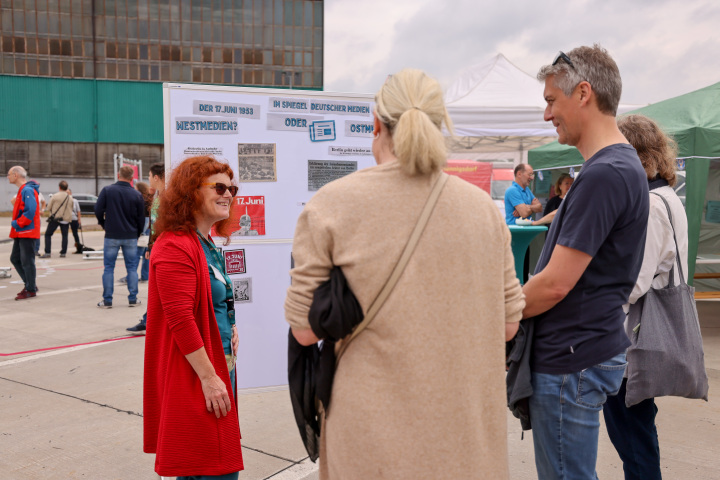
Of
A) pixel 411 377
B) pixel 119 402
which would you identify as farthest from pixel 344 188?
pixel 119 402

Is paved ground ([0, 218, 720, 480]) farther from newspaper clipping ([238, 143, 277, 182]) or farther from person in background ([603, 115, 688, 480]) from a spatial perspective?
newspaper clipping ([238, 143, 277, 182])

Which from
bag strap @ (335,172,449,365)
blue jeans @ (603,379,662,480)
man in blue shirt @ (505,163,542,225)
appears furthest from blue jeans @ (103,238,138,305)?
bag strap @ (335,172,449,365)

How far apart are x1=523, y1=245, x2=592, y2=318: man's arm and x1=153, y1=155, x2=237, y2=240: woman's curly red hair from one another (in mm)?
1301

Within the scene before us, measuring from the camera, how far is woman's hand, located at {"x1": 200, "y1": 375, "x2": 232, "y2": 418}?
2.13 metres

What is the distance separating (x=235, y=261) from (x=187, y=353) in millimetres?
1671

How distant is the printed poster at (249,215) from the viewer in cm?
372

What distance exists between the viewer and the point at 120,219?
25.8 ft

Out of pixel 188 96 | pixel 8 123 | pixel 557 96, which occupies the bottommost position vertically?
pixel 557 96

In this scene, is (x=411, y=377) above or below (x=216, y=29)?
below

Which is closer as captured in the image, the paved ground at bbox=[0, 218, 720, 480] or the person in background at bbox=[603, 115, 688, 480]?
the person in background at bbox=[603, 115, 688, 480]

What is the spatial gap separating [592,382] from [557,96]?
0.90 metres

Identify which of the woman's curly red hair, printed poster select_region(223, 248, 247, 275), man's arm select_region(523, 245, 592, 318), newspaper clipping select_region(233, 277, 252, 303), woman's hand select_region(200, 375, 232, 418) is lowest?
woman's hand select_region(200, 375, 232, 418)

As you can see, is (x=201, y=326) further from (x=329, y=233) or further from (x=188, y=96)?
(x=188, y=96)

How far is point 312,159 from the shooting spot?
3836 mm
